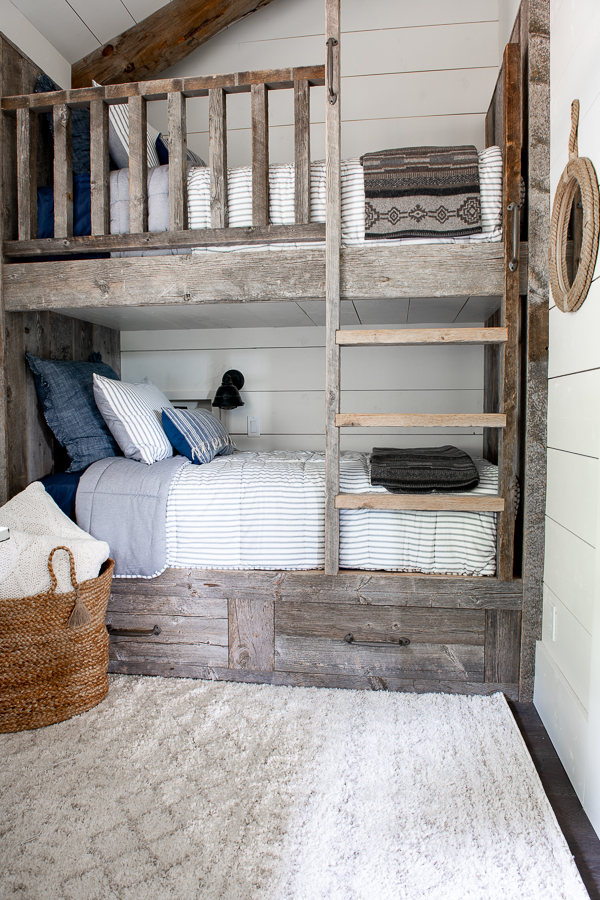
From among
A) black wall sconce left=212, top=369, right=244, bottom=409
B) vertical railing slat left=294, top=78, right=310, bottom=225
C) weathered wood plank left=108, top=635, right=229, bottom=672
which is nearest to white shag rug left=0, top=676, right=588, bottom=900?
weathered wood plank left=108, top=635, right=229, bottom=672

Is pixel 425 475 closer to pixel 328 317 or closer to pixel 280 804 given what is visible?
pixel 328 317

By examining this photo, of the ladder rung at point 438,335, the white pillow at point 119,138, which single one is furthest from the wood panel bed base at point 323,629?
the white pillow at point 119,138

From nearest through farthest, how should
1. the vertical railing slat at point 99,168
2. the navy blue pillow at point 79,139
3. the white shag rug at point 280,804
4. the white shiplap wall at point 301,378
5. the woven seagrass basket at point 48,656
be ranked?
the white shag rug at point 280,804
the woven seagrass basket at point 48,656
the vertical railing slat at point 99,168
the navy blue pillow at point 79,139
the white shiplap wall at point 301,378

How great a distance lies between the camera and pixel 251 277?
1832mm

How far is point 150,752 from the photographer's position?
1.48 m

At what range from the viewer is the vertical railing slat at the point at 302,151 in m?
1.75

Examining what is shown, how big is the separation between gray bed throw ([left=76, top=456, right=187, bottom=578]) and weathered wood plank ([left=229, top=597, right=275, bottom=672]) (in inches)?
12.8

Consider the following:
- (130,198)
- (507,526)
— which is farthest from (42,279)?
(507,526)

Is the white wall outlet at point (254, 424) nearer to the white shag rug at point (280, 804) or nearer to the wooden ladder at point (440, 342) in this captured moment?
the wooden ladder at point (440, 342)

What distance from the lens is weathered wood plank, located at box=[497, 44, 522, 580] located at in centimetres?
167

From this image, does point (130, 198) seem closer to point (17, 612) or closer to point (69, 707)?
point (17, 612)

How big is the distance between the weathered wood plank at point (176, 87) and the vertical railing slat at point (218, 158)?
48mm

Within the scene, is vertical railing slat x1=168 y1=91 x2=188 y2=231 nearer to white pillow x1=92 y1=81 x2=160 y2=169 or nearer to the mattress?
the mattress

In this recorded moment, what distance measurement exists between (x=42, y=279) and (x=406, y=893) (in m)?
2.13
